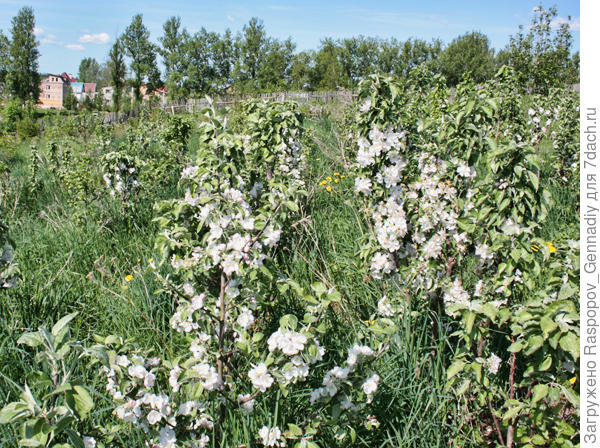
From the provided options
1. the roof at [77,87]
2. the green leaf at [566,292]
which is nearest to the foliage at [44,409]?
the green leaf at [566,292]

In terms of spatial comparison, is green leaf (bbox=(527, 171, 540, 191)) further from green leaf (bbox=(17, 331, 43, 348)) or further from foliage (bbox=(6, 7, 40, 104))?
foliage (bbox=(6, 7, 40, 104))

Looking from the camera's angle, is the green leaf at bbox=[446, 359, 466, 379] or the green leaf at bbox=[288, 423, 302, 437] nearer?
the green leaf at bbox=[288, 423, 302, 437]

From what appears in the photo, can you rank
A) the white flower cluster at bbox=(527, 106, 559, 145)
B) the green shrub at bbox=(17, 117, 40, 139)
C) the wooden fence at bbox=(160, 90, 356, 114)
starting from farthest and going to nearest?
the green shrub at bbox=(17, 117, 40, 139)
the wooden fence at bbox=(160, 90, 356, 114)
the white flower cluster at bbox=(527, 106, 559, 145)

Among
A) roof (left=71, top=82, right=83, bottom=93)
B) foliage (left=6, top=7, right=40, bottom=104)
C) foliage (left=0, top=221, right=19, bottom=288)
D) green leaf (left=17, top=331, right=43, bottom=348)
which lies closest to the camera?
green leaf (left=17, top=331, right=43, bottom=348)

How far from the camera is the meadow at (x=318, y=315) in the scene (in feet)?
4.75

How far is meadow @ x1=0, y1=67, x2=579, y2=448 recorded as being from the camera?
1.45 meters

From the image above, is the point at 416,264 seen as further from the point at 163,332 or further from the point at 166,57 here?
the point at 166,57

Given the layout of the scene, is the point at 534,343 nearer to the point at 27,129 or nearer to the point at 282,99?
the point at 282,99

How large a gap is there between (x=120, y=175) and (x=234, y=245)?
3124mm

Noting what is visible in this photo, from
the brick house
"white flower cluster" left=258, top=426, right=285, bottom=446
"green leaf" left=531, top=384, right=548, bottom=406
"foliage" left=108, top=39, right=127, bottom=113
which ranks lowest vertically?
"white flower cluster" left=258, top=426, right=285, bottom=446

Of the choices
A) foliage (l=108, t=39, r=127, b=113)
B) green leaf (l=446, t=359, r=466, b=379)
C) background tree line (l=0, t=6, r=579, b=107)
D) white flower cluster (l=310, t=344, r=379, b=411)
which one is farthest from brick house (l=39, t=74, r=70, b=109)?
green leaf (l=446, t=359, r=466, b=379)

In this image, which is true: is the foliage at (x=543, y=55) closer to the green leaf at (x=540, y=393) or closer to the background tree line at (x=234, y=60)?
the green leaf at (x=540, y=393)

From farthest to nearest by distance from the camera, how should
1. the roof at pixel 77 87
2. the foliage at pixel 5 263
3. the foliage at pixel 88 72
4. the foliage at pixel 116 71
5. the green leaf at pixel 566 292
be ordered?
the foliage at pixel 88 72 < the roof at pixel 77 87 < the foliage at pixel 116 71 < the foliage at pixel 5 263 < the green leaf at pixel 566 292

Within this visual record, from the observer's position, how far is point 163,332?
93.4 inches
